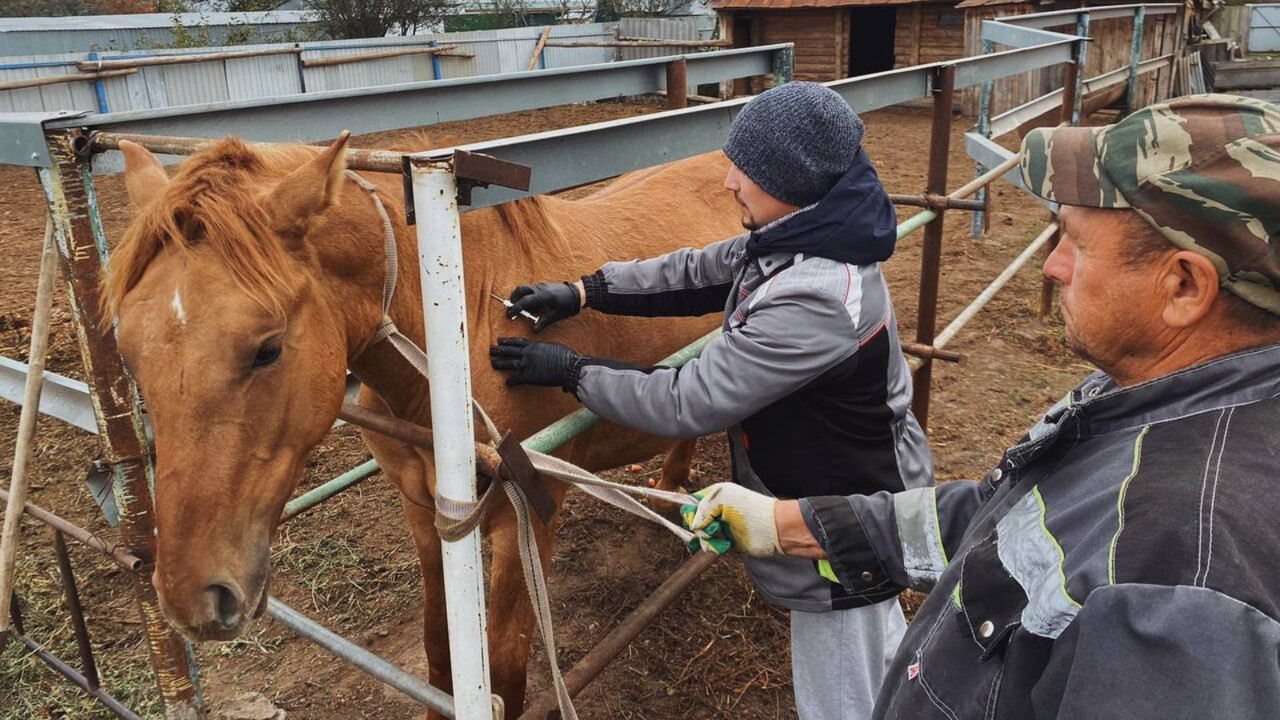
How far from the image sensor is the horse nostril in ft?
5.07

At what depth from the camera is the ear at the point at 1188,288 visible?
3.31 feet

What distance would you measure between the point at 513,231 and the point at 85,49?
1979cm

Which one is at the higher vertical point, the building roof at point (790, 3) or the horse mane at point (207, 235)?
the building roof at point (790, 3)

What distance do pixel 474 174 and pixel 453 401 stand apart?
38cm

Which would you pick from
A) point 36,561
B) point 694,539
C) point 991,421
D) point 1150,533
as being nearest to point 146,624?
point 694,539

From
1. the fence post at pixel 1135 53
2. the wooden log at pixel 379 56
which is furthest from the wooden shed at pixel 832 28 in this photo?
the fence post at pixel 1135 53

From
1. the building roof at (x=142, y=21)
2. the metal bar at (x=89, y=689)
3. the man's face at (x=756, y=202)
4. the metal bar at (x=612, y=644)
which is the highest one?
the building roof at (x=142, y=21)

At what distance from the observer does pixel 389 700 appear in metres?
3.04

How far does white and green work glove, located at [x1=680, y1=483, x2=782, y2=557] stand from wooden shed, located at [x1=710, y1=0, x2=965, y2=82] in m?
16.7

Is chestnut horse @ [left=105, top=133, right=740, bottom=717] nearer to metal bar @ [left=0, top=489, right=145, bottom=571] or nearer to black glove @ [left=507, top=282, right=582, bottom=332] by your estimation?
black glove @ [left=507, top=282, right=582, bottom=332]

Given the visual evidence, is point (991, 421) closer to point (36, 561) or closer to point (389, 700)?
point (389, 700)

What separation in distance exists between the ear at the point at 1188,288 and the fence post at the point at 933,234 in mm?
2729

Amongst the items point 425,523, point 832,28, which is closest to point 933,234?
point 425,523

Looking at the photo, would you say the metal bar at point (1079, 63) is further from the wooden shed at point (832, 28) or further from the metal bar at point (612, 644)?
the wooden shed at point (832, 28)
